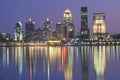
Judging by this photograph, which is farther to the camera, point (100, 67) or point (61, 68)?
point (61, 68)

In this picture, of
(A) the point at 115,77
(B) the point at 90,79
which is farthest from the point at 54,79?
(A) the point at 115,77

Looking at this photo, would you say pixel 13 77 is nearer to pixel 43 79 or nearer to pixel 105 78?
pixel 43 79

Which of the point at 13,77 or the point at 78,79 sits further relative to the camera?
the point at 13,77

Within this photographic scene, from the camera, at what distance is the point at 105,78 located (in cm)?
3303

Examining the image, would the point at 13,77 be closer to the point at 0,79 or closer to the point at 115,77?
the point at 0,79

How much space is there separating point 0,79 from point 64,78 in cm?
515

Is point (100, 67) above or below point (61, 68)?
above

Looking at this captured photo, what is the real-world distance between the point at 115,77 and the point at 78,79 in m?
3.48

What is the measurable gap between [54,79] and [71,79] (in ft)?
5.40

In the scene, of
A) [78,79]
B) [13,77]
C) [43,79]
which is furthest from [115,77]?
[13,77]

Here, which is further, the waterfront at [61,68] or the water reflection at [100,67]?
the waterfront at [61,68]

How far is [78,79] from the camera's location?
106 ft

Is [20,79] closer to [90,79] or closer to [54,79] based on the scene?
[54,79]

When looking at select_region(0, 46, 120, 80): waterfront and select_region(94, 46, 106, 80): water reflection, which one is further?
select_region(0, 46, 120, 80): waterfront
